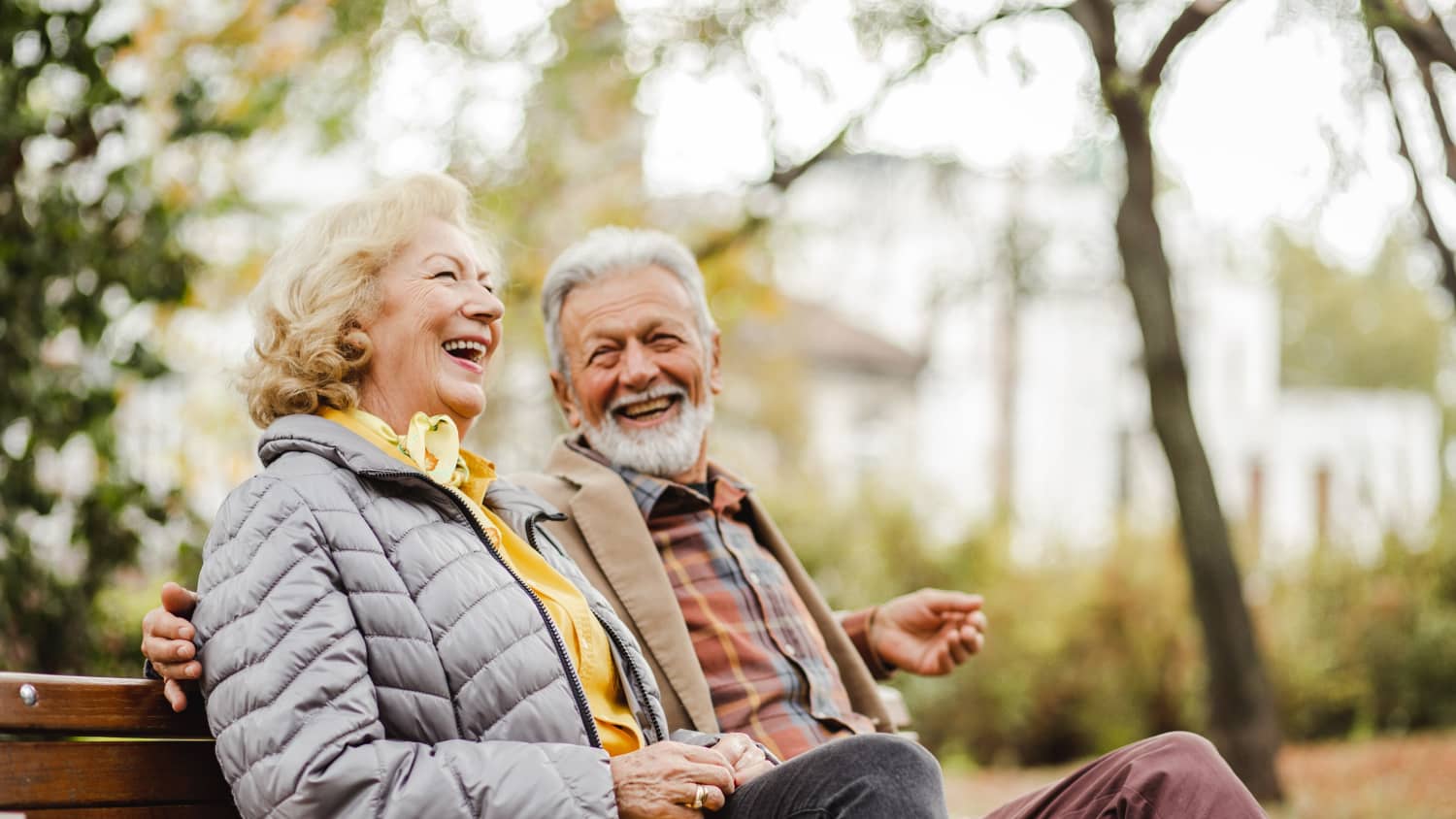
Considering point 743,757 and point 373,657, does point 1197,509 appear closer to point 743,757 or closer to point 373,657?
point 743,757

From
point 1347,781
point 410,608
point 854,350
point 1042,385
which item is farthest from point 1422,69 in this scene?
point 1042,385

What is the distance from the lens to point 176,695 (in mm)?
2137

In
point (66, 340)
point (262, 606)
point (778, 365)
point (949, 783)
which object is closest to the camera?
point (262, 606)

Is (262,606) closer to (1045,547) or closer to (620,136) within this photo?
(620,136)

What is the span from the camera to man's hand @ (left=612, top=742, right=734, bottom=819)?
2168 millimetres

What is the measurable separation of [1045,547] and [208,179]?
22.2ft

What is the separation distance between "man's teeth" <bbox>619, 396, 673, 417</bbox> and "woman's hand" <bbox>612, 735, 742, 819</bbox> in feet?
4.26

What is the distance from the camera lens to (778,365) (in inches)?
653

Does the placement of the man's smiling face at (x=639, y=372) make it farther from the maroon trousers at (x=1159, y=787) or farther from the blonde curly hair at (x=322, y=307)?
the maroon trousers at (x=1159, y=787)

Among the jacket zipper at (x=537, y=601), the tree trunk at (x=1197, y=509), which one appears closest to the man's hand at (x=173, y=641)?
the jacket zipper at (x=537, y=601)

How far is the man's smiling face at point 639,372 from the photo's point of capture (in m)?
3.41

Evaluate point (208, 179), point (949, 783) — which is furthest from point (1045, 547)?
point (208, 179)

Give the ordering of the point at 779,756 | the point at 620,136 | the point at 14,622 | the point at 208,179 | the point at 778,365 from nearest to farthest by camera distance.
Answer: the point at 779,756, the point at 14,622, the point at 620,136, the point at 208,179, the point at 778,365

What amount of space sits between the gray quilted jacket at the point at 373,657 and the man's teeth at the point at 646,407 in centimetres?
108
